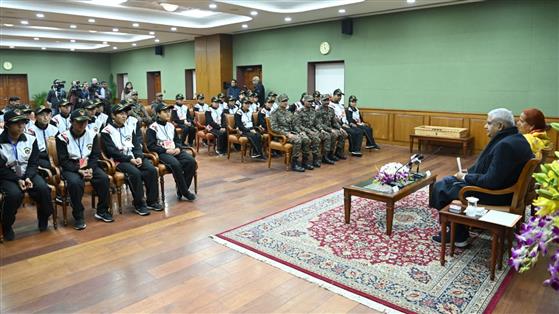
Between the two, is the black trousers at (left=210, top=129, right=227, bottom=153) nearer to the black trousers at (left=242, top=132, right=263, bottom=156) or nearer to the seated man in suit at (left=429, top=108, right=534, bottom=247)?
the black trousers at (left=242, top=132, right=263, bottom=156)

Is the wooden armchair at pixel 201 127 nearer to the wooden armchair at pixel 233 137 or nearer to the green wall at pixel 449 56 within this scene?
the wooden armchair at pixel 233 137

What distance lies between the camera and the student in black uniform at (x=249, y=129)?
7670mm

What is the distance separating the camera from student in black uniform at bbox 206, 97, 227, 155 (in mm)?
8250

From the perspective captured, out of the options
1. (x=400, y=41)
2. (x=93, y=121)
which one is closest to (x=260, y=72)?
(x=400, y=41)

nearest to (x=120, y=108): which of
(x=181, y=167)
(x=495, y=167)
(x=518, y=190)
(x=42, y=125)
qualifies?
(x=181, y=167)

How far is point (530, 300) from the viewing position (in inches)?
108

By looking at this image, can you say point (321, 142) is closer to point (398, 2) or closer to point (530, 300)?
point (398, 2)

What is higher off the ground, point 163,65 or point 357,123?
point 163,65

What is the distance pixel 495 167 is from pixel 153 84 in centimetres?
1545

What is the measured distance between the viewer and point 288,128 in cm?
715

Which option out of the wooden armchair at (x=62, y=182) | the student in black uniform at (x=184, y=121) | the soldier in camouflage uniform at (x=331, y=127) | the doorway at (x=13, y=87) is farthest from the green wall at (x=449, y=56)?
the doorway at (x=13, y=87)

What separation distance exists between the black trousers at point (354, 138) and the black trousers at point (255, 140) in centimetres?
181

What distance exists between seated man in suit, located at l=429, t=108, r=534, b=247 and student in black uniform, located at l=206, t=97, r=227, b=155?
5.20m

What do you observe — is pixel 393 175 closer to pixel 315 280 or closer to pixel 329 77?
pixel 315 280
